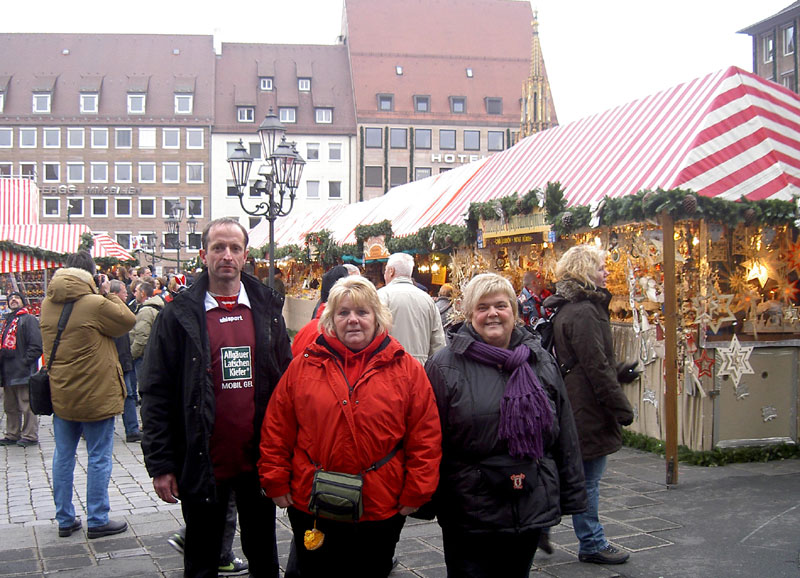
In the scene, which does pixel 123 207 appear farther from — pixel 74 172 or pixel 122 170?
pixel 74 172

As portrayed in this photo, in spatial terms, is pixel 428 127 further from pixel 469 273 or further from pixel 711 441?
pixel 711 441

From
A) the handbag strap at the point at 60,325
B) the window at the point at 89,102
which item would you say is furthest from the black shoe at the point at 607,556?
the window at the point at 89,102

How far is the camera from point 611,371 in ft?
14.9

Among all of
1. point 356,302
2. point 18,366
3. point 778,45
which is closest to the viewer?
point 356,302

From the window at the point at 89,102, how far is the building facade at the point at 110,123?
2.6 inches

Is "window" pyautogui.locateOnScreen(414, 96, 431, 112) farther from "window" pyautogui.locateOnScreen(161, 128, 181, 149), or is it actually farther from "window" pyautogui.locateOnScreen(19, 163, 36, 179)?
"window" pyautogui.locateOnScreen(19, 163, 36, 179)

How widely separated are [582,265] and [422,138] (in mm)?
49377

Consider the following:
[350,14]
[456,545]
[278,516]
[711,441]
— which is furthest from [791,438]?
[350,14]

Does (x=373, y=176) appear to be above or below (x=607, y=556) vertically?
above

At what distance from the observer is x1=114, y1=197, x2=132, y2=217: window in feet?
177

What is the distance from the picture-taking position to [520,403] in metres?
3.18

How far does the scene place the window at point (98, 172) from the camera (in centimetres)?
5350

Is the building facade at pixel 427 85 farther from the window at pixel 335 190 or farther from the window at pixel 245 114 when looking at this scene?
the window at pixel 245 114

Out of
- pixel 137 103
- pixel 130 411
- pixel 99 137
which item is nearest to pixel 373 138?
pixel 137 103
